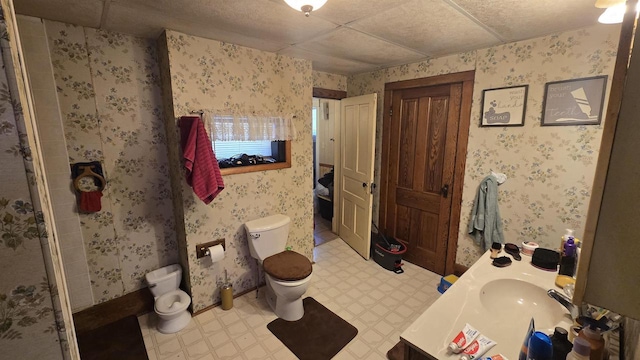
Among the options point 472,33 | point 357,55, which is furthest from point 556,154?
point 357,55

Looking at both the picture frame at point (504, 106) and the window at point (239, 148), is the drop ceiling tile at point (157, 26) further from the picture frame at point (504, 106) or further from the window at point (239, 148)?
the picture frame at point (504, 106)

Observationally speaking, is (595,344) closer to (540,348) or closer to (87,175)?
(540,348)

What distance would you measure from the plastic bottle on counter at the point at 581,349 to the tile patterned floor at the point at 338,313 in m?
1.34

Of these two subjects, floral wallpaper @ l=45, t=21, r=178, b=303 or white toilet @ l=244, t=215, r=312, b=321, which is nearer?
floral wallpaper @ l=45, t=21, r=178, b=303

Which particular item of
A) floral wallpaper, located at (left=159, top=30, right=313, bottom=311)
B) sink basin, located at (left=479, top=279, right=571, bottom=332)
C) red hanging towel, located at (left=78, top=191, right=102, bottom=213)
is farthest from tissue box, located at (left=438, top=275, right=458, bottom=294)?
red hanging towel, located at (left=78, top=191, right=102, bottom=213)

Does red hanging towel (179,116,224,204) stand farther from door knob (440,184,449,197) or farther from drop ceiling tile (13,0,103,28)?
door knob (440,184,449,197)

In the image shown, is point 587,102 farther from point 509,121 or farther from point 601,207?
point 601,207

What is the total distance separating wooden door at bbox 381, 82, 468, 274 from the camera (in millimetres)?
2656

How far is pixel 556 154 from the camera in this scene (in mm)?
2051

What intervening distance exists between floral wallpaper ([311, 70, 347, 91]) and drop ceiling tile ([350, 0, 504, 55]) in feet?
4.05

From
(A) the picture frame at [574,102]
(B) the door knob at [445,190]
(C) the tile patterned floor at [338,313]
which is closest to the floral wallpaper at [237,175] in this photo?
(C) the tile patterned floor at [338,313]

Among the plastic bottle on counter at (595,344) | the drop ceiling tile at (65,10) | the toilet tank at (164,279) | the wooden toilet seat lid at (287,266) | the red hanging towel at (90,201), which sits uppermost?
the drop ceiling tile at (65,10)

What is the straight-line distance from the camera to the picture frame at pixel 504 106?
85.4 inches

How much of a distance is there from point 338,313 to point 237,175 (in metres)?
1.46
